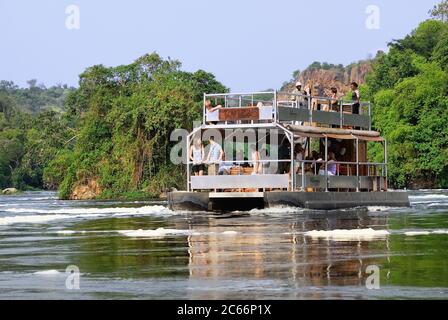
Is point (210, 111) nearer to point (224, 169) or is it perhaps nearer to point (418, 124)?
point (224, 169)

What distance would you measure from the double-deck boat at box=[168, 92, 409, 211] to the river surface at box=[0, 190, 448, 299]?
7.73 m

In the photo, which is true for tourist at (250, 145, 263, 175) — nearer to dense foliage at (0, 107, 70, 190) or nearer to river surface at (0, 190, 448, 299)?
river surface at (0, 190, 448, 299)

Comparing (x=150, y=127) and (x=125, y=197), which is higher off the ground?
(x=150, y=127)

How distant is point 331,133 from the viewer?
36.7 m

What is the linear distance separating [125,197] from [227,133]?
38.5m

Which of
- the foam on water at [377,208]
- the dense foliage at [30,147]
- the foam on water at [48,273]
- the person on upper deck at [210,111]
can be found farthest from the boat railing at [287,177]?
the dense foliage at [30,147]

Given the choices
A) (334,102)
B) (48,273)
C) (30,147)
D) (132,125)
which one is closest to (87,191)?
(132,125)

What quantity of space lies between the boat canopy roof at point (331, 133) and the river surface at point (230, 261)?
8.64 m

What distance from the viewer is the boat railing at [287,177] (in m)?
34.3

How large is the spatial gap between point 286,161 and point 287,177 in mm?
524

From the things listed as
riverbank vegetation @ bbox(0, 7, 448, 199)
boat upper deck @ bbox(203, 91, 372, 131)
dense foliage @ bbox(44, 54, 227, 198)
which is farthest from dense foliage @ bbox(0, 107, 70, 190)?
boat upper deck @ bbox(203, 91, 372, 131)

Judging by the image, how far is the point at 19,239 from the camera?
2197 cm
